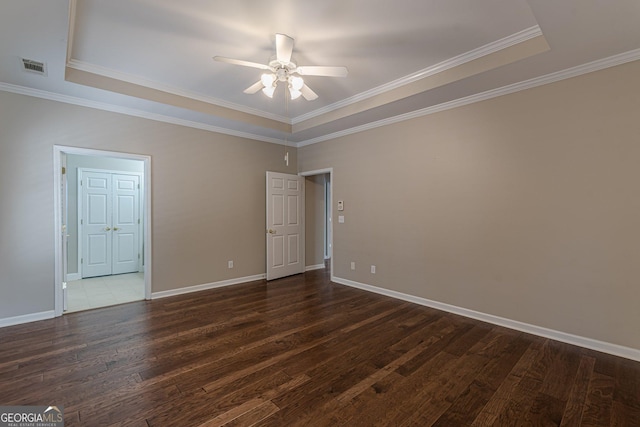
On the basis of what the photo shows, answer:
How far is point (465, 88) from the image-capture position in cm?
330

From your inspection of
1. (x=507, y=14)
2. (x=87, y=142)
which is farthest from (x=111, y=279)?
(x=507, y=14)

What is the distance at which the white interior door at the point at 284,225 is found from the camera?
550 cm

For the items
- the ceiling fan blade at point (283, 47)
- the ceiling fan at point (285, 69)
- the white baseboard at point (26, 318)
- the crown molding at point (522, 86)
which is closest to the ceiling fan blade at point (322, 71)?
the ceiling fan at point (285, 69)

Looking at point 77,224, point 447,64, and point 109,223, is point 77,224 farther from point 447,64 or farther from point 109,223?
point 447,64

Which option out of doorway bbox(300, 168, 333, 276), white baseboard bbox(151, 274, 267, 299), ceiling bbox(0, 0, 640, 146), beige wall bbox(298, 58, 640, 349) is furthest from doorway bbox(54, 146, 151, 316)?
beige wall bbox(298, 58, 640, 349)

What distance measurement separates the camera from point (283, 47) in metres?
2.61

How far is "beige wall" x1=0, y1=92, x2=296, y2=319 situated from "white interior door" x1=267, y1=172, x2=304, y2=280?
19cm

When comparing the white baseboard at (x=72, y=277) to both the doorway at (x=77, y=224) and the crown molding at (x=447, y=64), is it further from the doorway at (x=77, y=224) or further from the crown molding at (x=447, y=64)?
the crown molding at (x=447, y=64)

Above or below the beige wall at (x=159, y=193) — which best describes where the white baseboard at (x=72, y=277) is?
below

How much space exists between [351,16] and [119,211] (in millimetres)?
6051

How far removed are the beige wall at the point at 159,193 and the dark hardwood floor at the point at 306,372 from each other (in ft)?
2.58

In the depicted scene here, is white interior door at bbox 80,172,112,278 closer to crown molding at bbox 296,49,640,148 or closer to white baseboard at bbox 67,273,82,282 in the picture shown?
white baseboard at bbox 67,273,82,282

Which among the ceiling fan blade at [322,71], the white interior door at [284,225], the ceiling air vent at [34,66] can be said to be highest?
the ceiling air vent at [34,66]

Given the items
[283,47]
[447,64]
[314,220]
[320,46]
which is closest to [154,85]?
[283,47]
